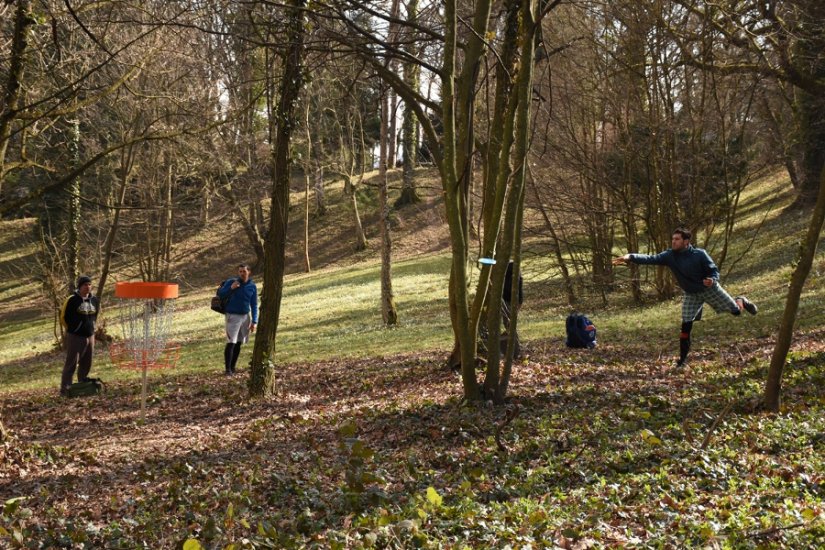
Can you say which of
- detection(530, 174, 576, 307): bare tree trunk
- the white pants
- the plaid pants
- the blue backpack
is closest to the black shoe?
the plaid pants

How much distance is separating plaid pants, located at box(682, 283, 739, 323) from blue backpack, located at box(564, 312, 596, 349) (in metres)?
2.66

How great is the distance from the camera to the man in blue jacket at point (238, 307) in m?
15.9

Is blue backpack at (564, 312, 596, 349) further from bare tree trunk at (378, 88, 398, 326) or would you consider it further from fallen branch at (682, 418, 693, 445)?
bare tree trunk at (378, 88, 398, 326)

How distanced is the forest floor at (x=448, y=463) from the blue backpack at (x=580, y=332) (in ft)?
4.19

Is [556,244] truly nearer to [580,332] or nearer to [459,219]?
[580,332]

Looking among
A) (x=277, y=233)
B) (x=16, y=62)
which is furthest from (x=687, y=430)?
(x=16, y=62)

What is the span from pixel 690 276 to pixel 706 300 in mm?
427

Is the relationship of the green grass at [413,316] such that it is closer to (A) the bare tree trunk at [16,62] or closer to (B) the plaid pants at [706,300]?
(B) the plaid pants at [706,300]

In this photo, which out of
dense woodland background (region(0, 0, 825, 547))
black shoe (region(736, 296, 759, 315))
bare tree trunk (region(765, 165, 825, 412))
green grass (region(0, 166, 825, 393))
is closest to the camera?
dense woodland background (region(0, 0, 825, 547))

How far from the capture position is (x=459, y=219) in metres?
10.1

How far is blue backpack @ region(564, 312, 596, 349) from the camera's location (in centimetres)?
1494

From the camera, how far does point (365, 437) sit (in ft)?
30.4

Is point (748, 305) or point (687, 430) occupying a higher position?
point (748, 305)

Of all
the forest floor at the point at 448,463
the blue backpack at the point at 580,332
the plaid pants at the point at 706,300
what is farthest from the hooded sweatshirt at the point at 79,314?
the plaid pants at the point at 706,300
